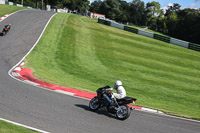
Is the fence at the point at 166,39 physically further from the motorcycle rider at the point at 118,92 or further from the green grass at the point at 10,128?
the green grass at the point at 10,128

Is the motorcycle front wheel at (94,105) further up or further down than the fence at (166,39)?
further down

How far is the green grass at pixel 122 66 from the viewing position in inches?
577

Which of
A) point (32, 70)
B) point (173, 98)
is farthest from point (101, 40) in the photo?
point (173, 98)

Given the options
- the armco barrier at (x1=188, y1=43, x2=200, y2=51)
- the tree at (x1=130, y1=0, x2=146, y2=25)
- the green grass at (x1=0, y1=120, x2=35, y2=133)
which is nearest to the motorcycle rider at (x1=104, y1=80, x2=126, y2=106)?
the green grass at (x1=0, y1=120, x2=35, y2=133)

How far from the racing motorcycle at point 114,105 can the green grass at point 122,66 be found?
324cm

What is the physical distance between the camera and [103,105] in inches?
400

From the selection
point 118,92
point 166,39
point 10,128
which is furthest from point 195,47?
point 10,128

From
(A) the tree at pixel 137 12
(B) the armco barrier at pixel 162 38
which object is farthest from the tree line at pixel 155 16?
(B) the armco barrier at pixel 162 38

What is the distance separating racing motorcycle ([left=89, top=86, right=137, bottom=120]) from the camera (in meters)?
9.38

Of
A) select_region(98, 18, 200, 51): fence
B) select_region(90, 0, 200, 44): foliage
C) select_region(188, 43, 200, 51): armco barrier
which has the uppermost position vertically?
select_region(90, 0, 200, 44): foliage

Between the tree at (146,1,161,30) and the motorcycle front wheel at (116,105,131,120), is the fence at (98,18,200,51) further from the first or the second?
the tree at (146,1,161,30)

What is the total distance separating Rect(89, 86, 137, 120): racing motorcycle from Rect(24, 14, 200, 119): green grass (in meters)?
3.24

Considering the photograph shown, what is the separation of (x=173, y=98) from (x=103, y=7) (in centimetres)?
13331

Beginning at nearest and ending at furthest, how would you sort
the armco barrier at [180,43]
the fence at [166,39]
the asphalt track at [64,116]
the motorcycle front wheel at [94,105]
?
the asphalt track at [64,116] < the motorcycle front wheel at [94,105] < the fence at [166,39] < the armco barrier at [180,43]
